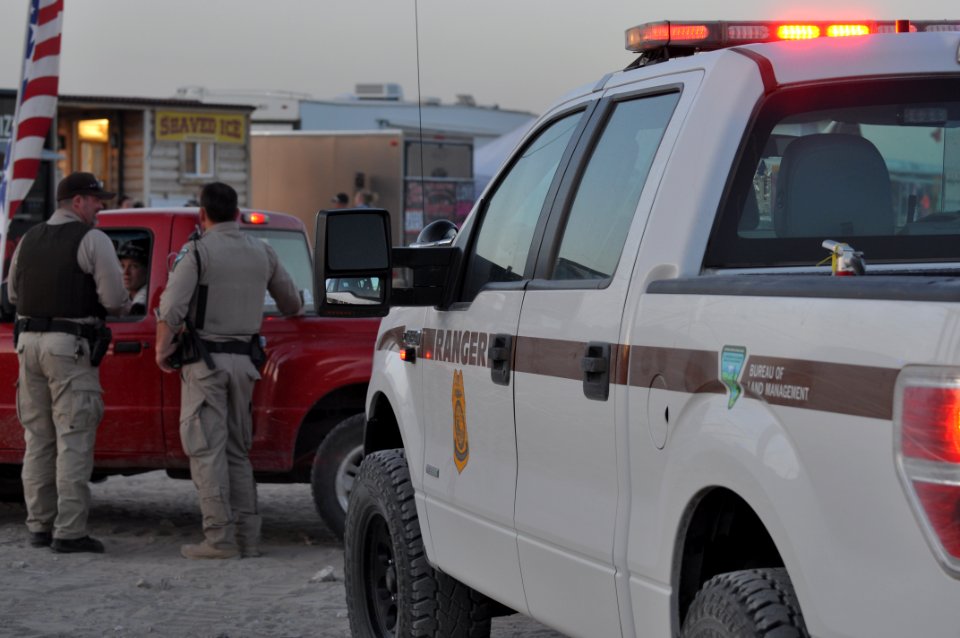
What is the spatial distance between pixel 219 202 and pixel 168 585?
6.48 feet

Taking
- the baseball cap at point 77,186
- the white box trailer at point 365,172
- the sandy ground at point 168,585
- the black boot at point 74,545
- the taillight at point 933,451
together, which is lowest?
the sandy ground at point 168,585

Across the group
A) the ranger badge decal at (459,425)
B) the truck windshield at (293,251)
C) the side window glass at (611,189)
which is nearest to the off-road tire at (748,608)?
the side window glass at (611,189)

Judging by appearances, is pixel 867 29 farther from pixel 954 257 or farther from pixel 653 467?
pixel 653 467

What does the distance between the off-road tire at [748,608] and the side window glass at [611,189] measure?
0.94 metres

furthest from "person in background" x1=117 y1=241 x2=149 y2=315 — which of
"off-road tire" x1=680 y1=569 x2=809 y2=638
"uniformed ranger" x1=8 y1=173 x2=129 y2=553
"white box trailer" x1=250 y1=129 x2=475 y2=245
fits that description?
"white box trailer" x1=250 y1=129 x2=475 y2=245

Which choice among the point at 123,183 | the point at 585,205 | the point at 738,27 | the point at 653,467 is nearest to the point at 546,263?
the point at 585,205

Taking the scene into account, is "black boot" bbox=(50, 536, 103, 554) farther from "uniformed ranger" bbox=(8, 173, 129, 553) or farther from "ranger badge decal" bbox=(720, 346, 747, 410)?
"ranger badge decal" bbox=(720, 346, 747, 410)

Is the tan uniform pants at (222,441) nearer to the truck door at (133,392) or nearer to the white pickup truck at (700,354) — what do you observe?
the truck door at (133,392)

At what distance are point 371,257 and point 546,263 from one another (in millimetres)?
480

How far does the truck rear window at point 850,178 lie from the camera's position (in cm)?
353

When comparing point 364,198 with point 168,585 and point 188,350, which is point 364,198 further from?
point 168,585

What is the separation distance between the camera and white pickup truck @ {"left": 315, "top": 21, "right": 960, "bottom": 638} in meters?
2.48

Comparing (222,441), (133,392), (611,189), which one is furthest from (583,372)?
(133,392)

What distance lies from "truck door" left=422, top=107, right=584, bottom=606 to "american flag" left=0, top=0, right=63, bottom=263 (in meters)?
6.00
